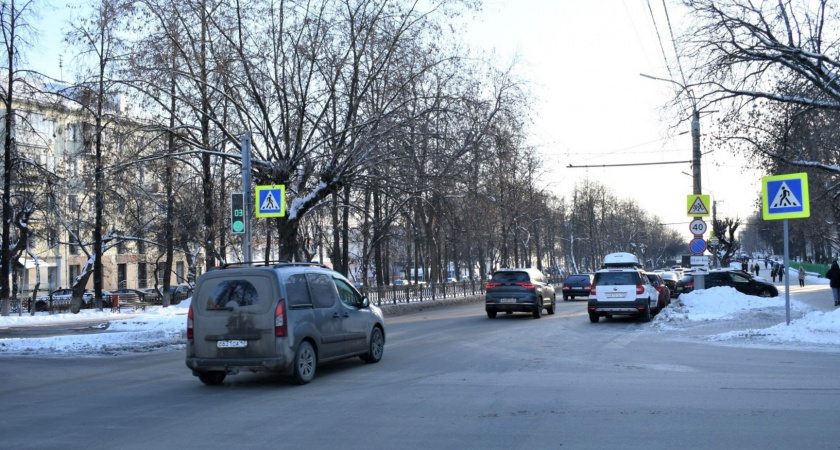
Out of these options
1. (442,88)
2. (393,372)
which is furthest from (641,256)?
(393,372)

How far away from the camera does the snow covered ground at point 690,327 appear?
15.6 meters

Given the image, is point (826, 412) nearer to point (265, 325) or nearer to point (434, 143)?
point (265, 325)

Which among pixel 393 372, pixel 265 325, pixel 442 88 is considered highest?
pixel 442 88

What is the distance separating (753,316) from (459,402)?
51.2 feet

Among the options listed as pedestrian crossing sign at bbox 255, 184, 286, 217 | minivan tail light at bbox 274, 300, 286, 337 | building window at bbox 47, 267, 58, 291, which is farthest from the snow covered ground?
building window at bbox 47, 267, 58, 291

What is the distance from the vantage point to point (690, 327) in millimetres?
19656

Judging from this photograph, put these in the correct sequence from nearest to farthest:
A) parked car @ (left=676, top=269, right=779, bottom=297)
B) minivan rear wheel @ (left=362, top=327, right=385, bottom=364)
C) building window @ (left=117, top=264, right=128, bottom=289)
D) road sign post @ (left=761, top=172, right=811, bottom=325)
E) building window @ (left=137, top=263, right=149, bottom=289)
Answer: minivan rear wheel @ (left=362, top=327, right=385, bottom=364)
road sign post @ (left=761, top=172, right=811, bottom=325)
parked car @ (left=676, top=269, right=779, bottom=297)
building window @ (left=117, top=264, right=128, bottom=289)
building window @ (left=137, top=263, right=149, bottom=289)

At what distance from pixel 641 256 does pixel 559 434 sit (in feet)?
446

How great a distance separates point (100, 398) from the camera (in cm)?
Result: 1006

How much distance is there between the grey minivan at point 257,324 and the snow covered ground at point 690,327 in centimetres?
714

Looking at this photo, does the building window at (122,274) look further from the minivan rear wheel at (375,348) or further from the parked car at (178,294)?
the minivan rear wheel at (375,348)

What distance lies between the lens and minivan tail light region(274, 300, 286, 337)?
10.5 metres

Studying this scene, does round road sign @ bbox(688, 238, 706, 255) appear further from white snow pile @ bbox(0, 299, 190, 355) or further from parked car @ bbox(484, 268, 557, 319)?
white snow pile @ bbox(0, 299, 190, 355)

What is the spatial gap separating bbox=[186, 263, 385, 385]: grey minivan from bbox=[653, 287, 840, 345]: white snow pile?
9870 mm
